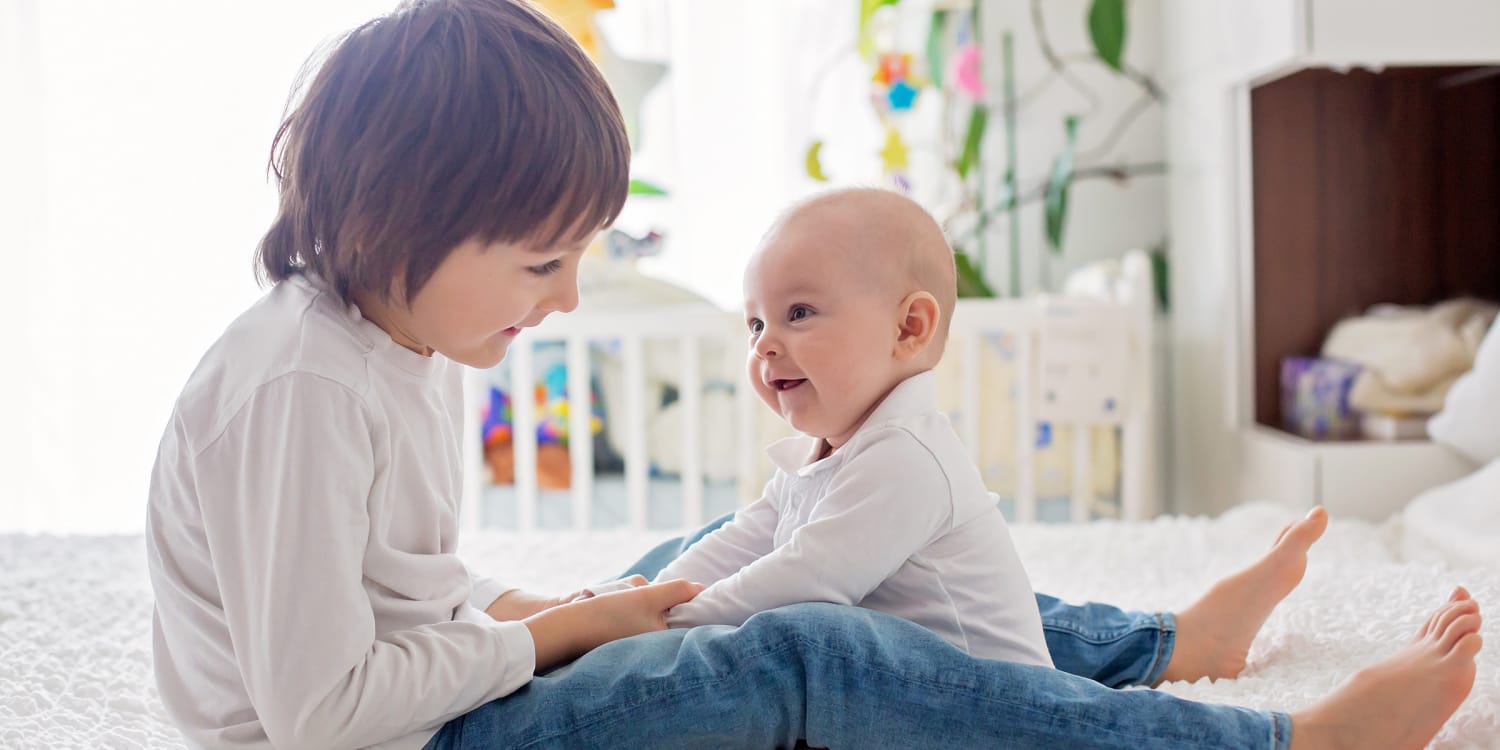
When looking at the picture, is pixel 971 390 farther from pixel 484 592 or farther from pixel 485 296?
pixel 485 296

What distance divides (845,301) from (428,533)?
375 millimetres

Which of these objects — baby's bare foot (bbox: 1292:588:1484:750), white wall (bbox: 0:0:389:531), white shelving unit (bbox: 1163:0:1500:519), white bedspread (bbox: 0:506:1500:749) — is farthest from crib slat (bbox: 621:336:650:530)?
baby's bare foot (bbox: 1292:588:1484:750)

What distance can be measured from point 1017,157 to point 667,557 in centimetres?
185

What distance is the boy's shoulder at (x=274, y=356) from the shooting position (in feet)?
2.52

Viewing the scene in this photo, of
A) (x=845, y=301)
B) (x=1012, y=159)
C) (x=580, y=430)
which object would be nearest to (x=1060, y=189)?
(x=1012, y=159)

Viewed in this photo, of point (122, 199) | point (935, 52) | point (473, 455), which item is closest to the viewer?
point (473, 455)

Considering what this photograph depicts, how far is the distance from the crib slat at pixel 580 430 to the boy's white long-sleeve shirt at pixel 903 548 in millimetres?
1214

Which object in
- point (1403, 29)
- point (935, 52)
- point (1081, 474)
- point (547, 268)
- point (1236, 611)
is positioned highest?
point (935, 52)

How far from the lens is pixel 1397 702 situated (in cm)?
86

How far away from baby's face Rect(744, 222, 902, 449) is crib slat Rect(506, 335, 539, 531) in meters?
1.25

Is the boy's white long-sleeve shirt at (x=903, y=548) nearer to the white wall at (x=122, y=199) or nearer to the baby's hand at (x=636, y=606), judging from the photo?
the baby's hand at (x=636, y=606)

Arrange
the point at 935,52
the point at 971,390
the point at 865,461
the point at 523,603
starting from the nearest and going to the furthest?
the point at 865,461 → the point at 523,603 → the point at 971,390 → the point at 935,52

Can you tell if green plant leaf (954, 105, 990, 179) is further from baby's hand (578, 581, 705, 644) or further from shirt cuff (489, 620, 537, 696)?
shirt cuff (489, 620, 537, 696)

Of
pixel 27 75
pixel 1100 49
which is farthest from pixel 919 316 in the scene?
pixel 27 75
